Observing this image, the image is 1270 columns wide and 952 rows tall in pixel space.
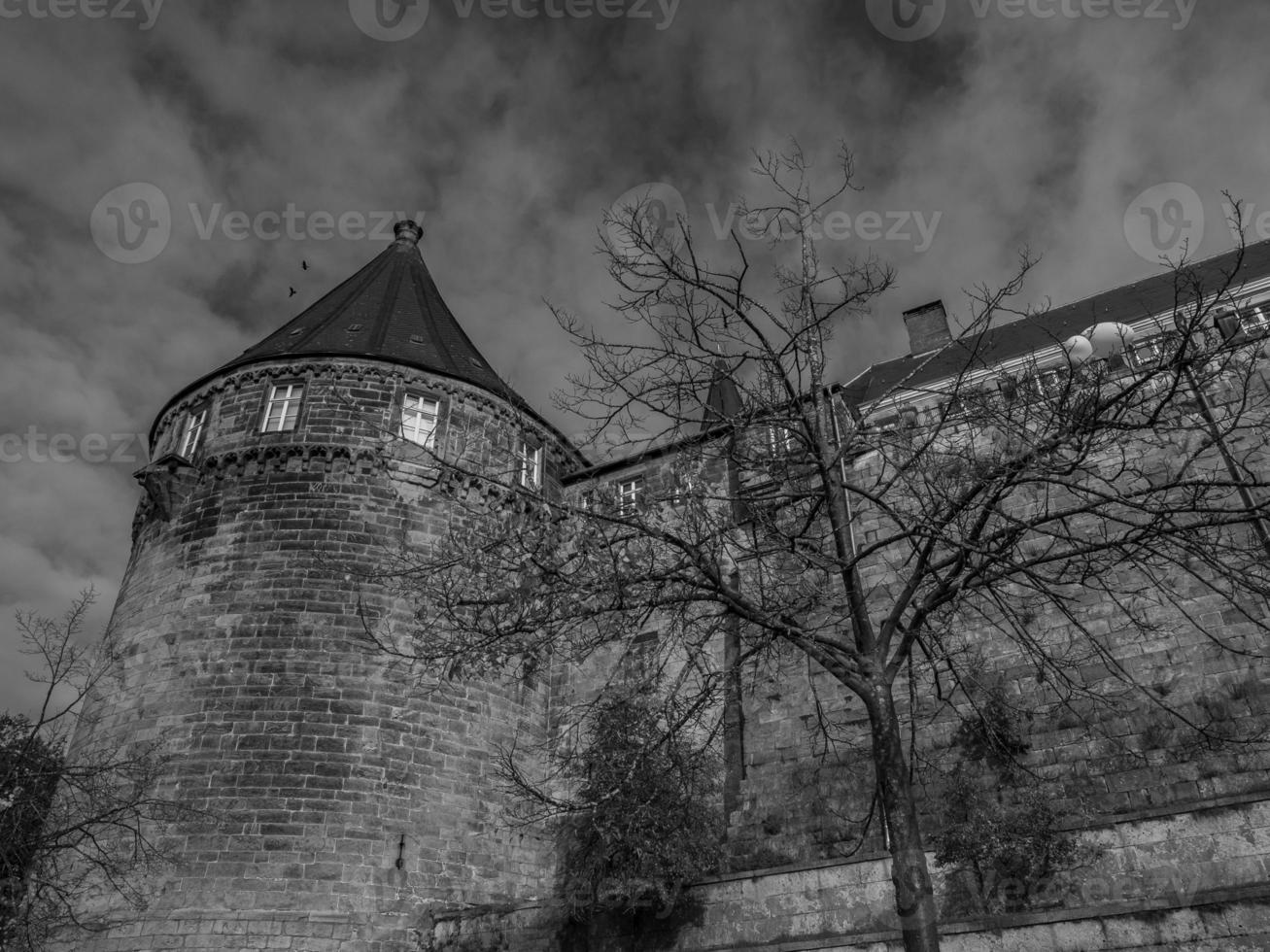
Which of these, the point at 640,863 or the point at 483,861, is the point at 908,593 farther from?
the point at 483,861

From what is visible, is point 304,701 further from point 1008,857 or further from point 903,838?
point 903,838

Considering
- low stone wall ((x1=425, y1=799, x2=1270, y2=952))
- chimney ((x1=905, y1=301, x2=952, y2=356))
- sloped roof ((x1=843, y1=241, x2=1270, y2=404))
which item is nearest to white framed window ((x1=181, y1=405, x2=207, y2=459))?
low stone wall ((x1=425, y1=799, x2=1270, y2=952))

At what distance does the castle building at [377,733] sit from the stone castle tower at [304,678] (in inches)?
1.7

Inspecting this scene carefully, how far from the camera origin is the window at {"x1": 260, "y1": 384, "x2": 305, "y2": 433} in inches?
675

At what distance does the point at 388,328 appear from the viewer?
1973 cm

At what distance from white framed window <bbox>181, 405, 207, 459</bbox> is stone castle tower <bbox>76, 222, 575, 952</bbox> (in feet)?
0.17

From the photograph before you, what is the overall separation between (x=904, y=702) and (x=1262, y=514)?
30.9 feet

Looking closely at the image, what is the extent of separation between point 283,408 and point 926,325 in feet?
56.3

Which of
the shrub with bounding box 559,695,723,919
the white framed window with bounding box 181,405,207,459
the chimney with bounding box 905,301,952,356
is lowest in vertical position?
the shrub with bounding box 559,695,723,919

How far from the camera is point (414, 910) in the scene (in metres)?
13.6

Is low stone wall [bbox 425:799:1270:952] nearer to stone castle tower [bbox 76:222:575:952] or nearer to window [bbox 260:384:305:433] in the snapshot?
stone castle tower [bbox 76:222:575:952]

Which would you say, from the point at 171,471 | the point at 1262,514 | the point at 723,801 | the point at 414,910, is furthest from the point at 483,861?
the point at 1262,514

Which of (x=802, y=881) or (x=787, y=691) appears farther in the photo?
(x=787, y=691)

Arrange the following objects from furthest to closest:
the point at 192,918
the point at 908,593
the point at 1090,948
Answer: the point at 192,918, the point at 1090,948, the point at 908,593
